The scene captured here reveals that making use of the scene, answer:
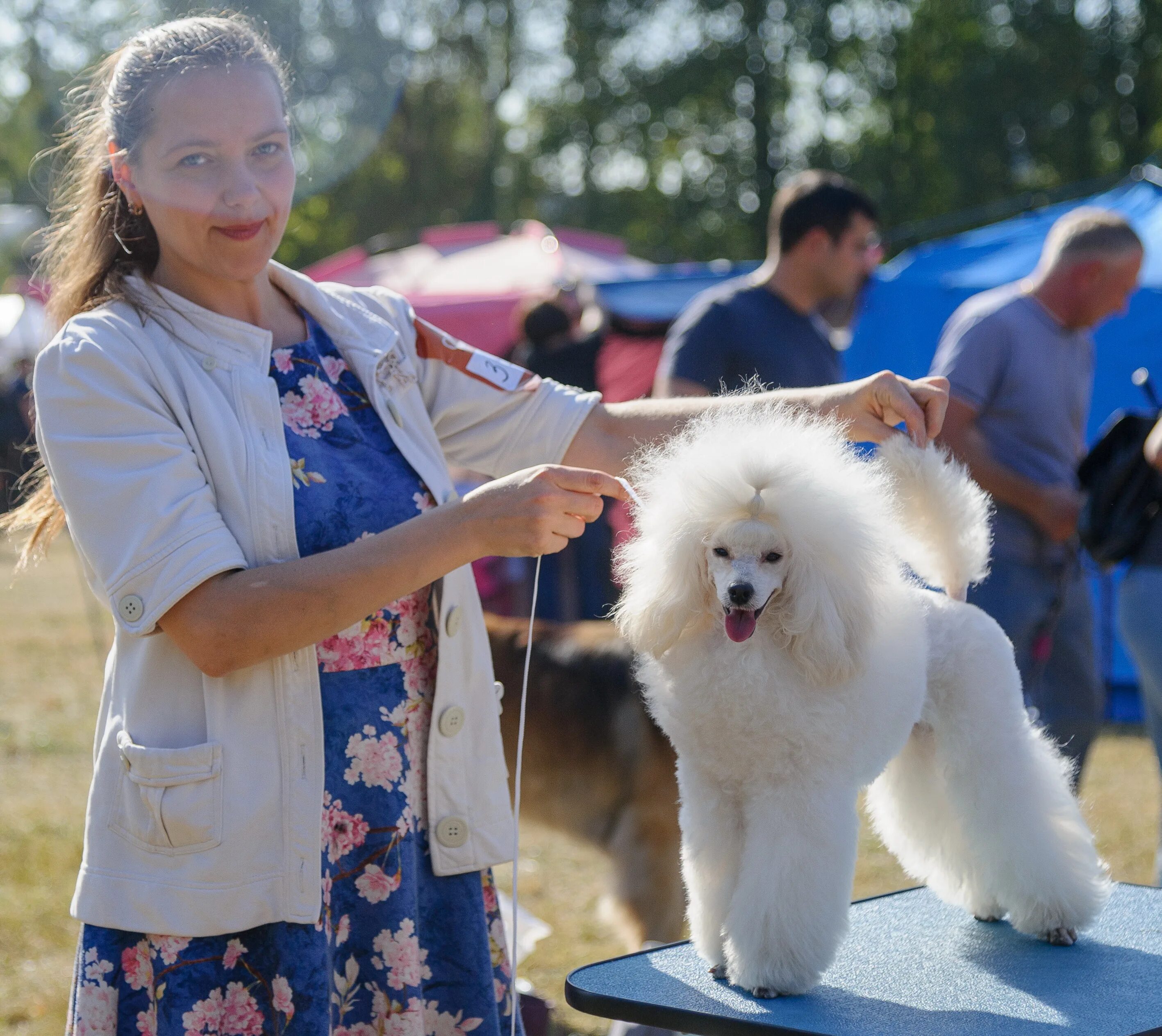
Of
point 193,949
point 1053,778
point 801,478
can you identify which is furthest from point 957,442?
point 193,949

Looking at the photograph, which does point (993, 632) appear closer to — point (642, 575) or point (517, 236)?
point (642, 575)

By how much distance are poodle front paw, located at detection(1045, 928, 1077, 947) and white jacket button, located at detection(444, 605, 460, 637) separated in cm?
91

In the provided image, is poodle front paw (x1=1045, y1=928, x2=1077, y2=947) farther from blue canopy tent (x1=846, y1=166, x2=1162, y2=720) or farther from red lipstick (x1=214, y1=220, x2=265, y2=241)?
blue canopy tent (x1=846, y1=166, x2=1162, y2=720)

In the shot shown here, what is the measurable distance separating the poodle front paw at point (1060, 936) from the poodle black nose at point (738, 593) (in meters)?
0.73

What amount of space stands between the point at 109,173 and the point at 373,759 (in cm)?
78

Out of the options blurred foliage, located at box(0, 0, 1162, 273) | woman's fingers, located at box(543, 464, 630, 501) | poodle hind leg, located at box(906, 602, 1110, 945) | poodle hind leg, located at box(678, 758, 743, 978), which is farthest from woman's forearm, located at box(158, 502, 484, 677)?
blurred foliage, located at box(0, 0, 1162, 273)

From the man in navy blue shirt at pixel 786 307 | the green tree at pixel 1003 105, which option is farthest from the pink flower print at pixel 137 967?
the green tree at pixel 1003 105

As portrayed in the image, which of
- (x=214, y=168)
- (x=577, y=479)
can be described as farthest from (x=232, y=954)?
(x=214, y=168)

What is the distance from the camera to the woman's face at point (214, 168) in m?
1.43

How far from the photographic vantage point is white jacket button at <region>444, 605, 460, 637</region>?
5.19 feet

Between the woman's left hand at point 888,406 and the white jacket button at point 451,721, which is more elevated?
the woman's left hand at point 888,406

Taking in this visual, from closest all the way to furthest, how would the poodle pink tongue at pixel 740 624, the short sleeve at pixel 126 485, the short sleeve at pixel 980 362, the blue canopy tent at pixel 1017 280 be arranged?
1. the short sleeve at pixel 126 485
2. the poodle pink tongue at pixel 740 624
3. the short sleeve at pixel 980 362
4. the blue canopy tent at pixel 1017 280

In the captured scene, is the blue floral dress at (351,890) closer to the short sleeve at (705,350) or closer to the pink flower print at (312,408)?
the pink flower print at (312,408)

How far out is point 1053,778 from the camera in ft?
5.68
